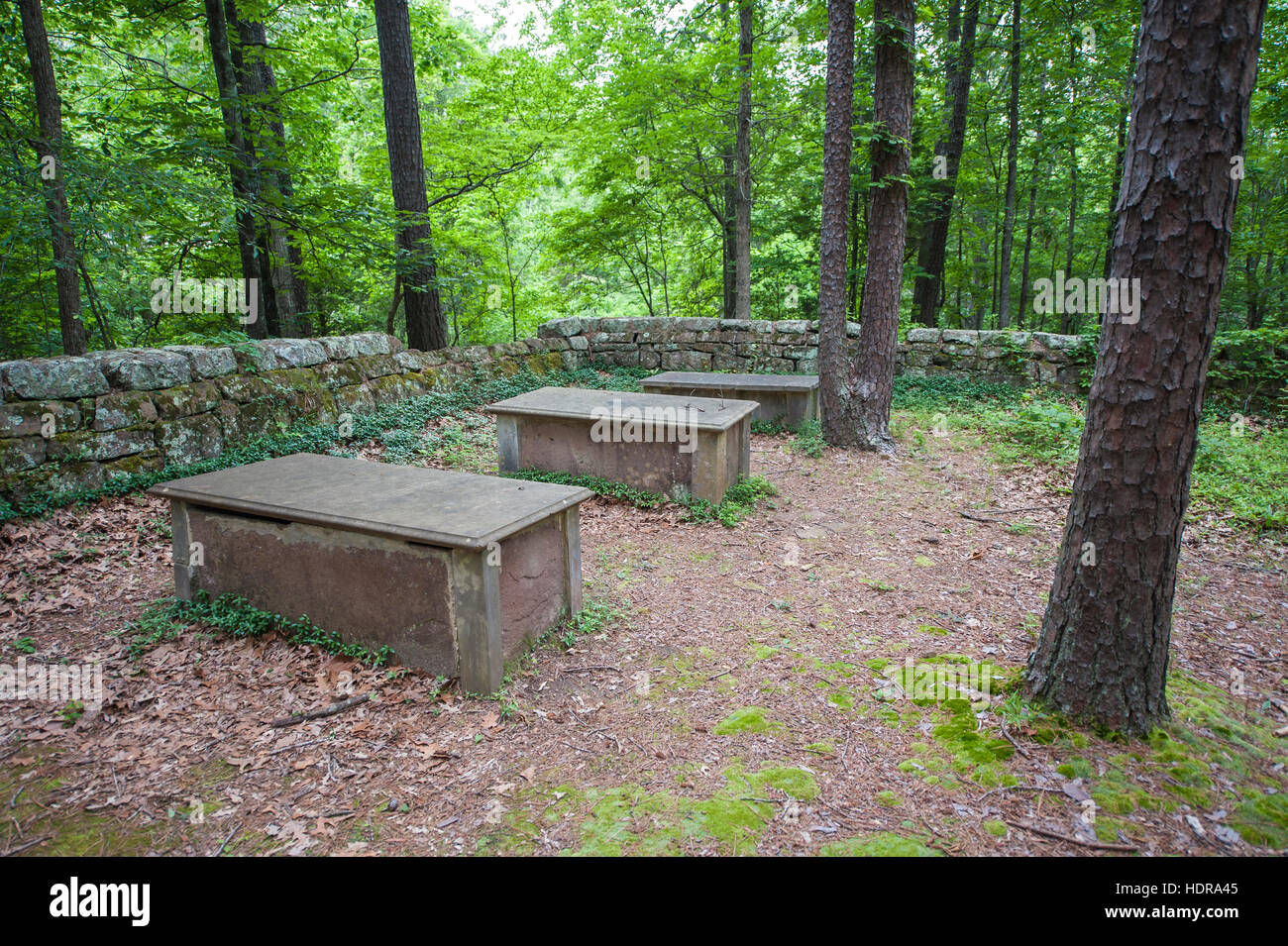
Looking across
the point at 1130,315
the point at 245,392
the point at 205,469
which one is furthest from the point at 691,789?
the point at 245,392

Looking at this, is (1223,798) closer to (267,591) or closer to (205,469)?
(267,591)

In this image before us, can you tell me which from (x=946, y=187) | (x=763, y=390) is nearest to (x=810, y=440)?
(x=763, y=390)

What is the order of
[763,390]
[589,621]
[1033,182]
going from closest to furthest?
[589,621], [763,390], [1033,182]

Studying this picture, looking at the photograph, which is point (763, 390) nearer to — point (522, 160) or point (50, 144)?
point (522, 160)

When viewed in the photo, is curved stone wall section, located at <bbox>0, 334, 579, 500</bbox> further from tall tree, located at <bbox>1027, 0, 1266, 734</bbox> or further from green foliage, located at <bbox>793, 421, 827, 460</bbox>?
tall tree, located at <bbox>1027, 0, 1266, 734</bbox>

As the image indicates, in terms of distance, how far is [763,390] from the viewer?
7.90 meters

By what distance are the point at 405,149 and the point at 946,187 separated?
8847mm

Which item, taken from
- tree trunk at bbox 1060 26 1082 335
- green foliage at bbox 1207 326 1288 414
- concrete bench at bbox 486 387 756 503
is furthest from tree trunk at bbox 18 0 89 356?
tree trunk at bbox 1060 26 1082 335

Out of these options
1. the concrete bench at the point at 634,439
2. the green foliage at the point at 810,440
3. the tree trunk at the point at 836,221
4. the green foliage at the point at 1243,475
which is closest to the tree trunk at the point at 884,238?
the tree trunk at the point at 836,221

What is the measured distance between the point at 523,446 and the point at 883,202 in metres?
4.59

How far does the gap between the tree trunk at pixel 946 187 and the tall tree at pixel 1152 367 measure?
9.67 meters

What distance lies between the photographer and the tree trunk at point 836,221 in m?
6.62

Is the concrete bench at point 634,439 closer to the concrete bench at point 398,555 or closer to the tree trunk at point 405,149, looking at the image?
the concrete bench at point 398,555
